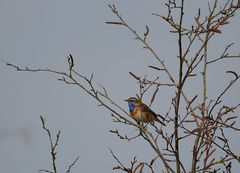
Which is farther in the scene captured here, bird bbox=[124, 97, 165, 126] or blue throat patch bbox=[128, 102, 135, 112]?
blue throat patch bbox=[128, 102, 135, 112]

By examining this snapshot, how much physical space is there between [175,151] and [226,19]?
1.68m

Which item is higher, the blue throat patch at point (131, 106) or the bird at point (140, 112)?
the blue throat patch at point (131, 106)

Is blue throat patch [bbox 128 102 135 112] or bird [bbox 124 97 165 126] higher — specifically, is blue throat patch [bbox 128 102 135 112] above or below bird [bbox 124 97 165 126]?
above

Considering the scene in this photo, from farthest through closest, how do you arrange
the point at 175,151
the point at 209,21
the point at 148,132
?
the point at 148,132
the point at 209,21
the point at 175,151

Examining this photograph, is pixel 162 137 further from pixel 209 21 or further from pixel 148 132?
pixel 209 21

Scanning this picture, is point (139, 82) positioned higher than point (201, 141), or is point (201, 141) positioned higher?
point (139, 82)

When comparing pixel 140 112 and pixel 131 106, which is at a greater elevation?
pixel 131 106

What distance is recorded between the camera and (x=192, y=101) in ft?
18.2

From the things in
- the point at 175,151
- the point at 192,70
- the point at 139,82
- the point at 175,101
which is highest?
the point at 139,82

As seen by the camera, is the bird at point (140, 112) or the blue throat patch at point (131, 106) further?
the blue throat patch at point (131, 106)

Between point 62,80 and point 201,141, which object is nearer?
point 201,141

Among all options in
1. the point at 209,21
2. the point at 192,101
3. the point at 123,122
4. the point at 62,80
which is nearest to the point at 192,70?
the point at 192,101

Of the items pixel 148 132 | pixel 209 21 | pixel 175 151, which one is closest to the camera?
pixel 175 151

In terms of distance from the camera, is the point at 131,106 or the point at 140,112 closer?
the point at 140,112
